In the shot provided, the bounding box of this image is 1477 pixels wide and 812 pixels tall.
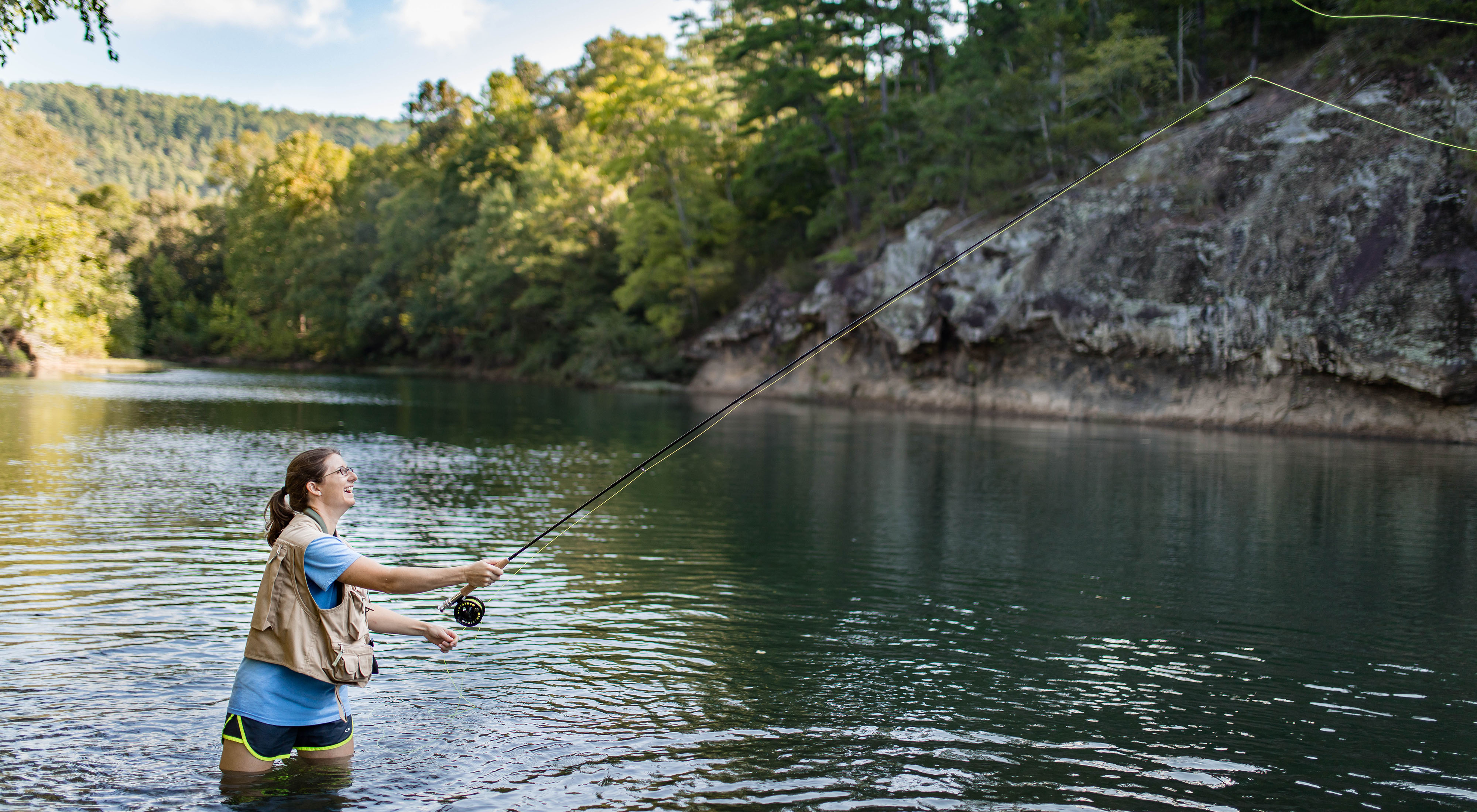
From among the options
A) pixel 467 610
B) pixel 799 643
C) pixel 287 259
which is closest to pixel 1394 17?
pixel 799 643

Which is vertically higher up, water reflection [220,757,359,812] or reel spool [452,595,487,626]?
reel spool [452,595,487,626]

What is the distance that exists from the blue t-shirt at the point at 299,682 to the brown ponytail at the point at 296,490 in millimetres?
219

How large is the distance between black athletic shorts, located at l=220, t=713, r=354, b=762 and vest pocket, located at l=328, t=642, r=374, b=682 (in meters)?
0.36

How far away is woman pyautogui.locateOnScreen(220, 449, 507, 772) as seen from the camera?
4.40 m

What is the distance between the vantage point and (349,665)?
4602mm

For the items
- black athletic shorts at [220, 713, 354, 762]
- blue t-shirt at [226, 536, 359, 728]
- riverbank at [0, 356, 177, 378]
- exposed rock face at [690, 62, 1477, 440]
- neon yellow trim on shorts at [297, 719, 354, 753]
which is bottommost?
neon yellow trim on shorts at [297, 719, 354, 753]

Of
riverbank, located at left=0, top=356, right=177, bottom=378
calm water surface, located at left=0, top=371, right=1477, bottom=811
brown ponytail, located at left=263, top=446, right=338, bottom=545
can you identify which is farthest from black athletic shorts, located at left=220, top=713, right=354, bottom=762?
riverbank, located at left=0, top=356, right=177, bottom=378

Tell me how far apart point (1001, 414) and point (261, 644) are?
113 ft

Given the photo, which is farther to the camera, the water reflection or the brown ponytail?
the water reflection

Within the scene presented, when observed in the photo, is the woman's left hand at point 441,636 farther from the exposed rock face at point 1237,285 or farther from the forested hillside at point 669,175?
the forested hillside at point 669,175

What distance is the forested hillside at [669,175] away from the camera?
3697 centimetres

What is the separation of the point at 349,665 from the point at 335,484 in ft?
2.75

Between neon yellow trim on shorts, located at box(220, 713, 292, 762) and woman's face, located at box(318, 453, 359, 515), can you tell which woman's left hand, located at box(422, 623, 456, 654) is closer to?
woman's face, located at box(318, 453, 359, 515)

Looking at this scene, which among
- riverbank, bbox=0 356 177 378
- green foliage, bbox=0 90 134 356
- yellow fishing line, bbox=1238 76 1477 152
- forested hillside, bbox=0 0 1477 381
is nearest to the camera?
yellow fishing line, bbox=1238 76 1477 152
